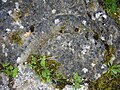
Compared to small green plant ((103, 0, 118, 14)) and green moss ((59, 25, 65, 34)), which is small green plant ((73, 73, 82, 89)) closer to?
green moss ((59, 25, 65, 34))

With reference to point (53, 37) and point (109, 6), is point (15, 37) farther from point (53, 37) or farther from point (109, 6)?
point (109, 6)

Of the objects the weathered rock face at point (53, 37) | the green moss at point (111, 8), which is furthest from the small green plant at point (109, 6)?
the weathered rock face at point (53, 37)

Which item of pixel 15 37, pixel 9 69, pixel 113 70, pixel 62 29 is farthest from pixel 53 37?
pixel 113 70

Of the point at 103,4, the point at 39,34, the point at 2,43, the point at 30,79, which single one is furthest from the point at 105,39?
the point at 2,43

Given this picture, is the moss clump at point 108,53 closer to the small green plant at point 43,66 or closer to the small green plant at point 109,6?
the small green plant at point 109,6

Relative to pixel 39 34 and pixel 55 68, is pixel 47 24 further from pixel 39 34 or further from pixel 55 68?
pixel 55 68

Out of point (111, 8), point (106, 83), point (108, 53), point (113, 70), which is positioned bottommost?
point (106, 83)

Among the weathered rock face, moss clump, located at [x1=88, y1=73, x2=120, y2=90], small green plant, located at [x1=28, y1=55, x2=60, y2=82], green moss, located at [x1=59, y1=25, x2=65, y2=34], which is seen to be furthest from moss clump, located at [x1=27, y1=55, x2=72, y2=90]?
green moss, located at [x1=59, y1=25, x2=65, y2=34]
